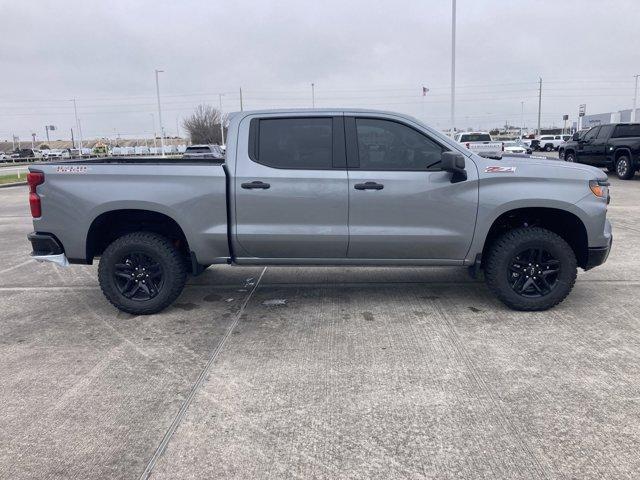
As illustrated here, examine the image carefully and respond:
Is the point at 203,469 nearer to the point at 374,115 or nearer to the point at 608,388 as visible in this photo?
A: the point at 608,388

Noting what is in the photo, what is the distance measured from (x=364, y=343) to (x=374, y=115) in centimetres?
208

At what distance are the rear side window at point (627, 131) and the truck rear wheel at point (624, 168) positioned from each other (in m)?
0.74

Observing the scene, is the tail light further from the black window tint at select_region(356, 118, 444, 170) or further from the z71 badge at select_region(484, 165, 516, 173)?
the z71 badge at select_region(484, 165, 516, 173)

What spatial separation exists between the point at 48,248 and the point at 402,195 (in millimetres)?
3343

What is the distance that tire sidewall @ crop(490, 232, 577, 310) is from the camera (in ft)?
15.9

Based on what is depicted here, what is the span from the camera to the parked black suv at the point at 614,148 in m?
17.5

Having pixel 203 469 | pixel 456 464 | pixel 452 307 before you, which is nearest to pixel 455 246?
pixel 452 307

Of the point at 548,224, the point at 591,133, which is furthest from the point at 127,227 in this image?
the point at 591,133

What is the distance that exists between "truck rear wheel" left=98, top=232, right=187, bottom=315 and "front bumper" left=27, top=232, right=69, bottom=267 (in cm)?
38

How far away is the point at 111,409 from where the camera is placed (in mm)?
3352

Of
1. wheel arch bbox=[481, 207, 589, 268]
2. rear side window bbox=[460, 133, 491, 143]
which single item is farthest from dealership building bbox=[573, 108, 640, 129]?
wheel arch bbox=[481, 207, 589, 268]

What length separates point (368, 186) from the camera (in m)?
4.74

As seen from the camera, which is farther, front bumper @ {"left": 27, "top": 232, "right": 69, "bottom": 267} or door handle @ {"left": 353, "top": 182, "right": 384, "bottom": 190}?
front bumper @ {"left": 27, "top": 232, "right": 69, "bottom": 267}

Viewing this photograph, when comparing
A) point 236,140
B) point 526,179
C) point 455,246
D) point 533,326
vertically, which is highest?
point 236,140
